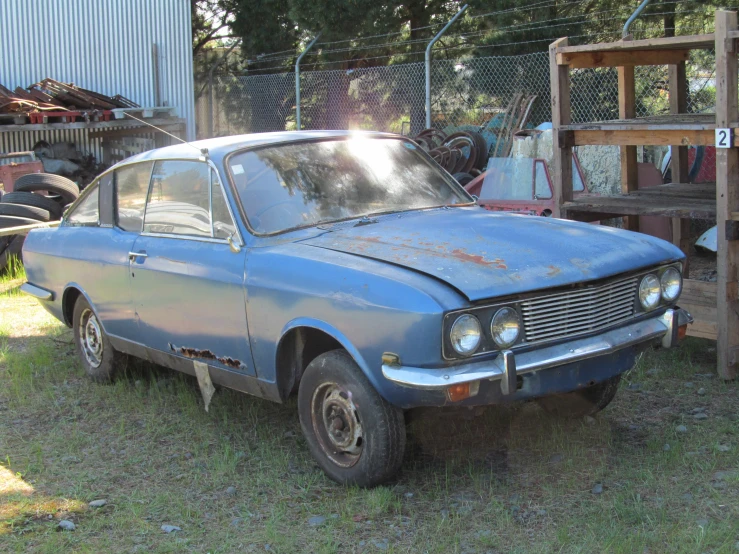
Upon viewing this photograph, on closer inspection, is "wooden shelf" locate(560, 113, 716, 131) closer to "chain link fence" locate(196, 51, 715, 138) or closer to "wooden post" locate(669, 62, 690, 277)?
"wooden post" locate(669, 62, 690, 277)

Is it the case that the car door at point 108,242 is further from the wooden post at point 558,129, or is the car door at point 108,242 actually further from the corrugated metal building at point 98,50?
the corrugated metal building at point 98,50

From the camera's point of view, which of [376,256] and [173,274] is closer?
→ [376,256]

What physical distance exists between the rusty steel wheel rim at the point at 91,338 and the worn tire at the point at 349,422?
95.2 inches

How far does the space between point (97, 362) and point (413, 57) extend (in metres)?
11.8

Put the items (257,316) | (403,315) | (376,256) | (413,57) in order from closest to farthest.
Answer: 1. (403,315)
2. (376,256)
3. (257,316)
4. (413,57)

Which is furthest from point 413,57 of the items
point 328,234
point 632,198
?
point 328,234

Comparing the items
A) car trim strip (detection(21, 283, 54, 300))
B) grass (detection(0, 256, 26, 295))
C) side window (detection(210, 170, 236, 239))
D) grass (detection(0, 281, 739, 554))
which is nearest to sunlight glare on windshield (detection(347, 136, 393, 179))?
side window (detection(210, 170, 236, 239))

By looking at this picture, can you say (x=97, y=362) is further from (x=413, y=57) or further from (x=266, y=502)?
(x=413, y=57)


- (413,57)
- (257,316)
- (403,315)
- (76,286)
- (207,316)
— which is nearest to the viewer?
(403,315)

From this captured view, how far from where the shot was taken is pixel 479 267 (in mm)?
3947

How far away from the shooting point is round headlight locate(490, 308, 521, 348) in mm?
3834

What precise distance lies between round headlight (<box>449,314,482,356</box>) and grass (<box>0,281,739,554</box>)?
754 mm

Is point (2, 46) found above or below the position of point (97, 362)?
above

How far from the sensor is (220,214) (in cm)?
489
